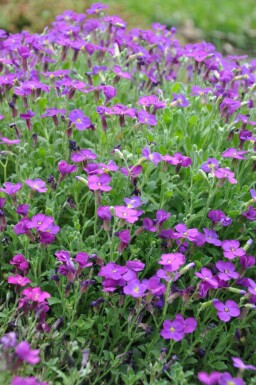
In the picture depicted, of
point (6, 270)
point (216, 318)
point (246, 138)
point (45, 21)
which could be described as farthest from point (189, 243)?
point (45, 21)

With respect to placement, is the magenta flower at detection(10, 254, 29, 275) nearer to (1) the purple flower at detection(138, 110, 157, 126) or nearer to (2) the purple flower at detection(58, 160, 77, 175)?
(2) the purple flower at detection(58, 160, 77, 175)

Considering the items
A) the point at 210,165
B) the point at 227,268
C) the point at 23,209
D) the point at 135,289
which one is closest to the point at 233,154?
the point at 210,165

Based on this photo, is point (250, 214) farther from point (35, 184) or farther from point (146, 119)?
point (35, 184)

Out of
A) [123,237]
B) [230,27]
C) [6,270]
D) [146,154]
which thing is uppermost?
[146,154]

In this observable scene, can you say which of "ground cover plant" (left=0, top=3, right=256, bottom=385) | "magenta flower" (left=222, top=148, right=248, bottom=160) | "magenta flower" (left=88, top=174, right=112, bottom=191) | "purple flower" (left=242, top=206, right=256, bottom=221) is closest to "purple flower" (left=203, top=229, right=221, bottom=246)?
→ "ground cover plant" (left=0, top=3, right=256, bottom=385)

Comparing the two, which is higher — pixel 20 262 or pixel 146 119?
pixel 146 119

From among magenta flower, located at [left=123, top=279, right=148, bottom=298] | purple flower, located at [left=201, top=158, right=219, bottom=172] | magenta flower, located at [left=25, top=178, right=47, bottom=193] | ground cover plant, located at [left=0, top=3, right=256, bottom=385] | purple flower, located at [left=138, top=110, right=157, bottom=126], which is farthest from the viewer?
purple flower, located at [left=138, top=110, right=157, bottom=126]

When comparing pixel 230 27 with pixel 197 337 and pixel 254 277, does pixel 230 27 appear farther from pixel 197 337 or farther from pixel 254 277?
pixel 197 337
